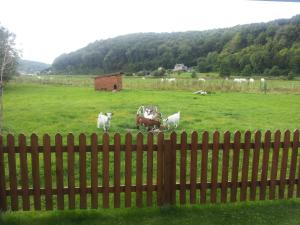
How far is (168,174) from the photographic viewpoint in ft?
15.1

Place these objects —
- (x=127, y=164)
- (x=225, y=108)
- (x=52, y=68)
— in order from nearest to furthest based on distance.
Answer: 1. (x=127, y=164)
2. (x=225, y=108)
3. (x=52, y=68)

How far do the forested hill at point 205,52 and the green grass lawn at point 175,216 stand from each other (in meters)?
31.7

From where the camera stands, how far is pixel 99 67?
35.7 metres

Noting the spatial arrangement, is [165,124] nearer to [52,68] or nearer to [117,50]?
[117,50]

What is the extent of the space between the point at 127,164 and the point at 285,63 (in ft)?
149

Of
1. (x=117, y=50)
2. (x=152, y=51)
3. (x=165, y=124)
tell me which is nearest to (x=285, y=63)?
(x=152, y=51)

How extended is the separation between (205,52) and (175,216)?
43808mm

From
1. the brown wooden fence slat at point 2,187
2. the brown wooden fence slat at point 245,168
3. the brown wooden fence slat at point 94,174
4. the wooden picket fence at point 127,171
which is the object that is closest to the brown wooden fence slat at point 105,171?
the wooden picket fence at point 127,171

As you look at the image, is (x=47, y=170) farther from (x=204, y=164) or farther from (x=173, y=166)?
(x=204, y=164)

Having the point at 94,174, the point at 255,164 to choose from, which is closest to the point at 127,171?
the point at 94,174

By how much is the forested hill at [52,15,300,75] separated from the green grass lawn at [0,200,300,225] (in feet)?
104

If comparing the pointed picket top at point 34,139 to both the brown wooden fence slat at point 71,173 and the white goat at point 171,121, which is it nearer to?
the brown wooden fence slat at point 71,173

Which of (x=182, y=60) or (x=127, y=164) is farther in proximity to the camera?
(x=182, y=60)

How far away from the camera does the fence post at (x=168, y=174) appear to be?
4516mm
